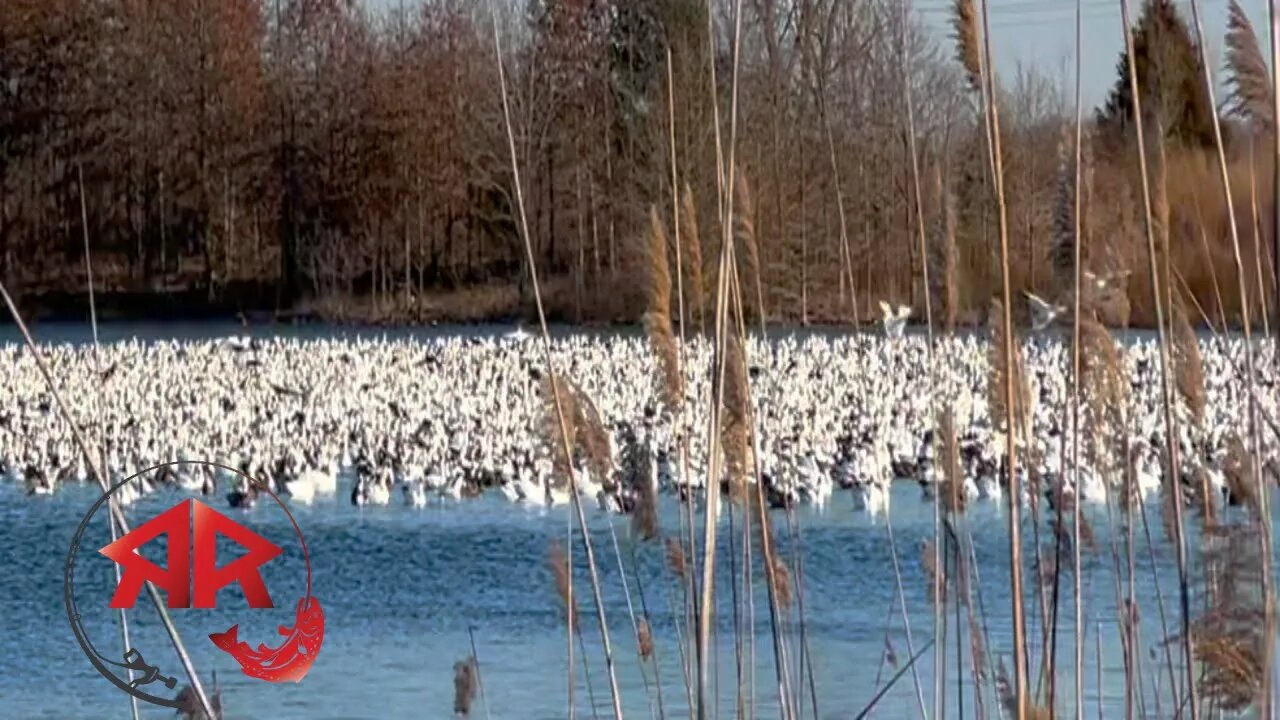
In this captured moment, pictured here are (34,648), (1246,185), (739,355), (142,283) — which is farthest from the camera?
(142,283)

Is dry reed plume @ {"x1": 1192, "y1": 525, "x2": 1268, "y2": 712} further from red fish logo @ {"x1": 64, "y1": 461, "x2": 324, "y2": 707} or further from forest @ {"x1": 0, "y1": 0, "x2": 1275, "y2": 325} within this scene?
forest @ {"x1": 0, "y1": 0, "x2": 1275, "y2": 325}

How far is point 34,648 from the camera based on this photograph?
21.9 ft

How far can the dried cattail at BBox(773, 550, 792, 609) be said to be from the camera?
8.85ft

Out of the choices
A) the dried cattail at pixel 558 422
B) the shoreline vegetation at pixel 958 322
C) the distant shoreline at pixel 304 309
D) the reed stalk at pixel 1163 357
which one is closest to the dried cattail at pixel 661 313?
the shoreline vegetation at pixel 958 322

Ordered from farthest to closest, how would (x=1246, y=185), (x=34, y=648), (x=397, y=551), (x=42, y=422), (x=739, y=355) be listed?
(x=42, y=422) < (x=397, y=551) < (x=34, y=648) < (x=1246, y=185) < (x=739, y=355)

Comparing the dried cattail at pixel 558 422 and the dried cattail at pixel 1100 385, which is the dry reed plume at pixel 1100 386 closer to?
the dried cattail at pixel 1100 385

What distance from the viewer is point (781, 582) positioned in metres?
2.75

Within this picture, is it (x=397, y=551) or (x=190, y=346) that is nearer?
(x=397, y=551)

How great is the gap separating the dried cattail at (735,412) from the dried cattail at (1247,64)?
583mm

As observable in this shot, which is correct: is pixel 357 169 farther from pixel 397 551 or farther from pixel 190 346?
pixel 397 551

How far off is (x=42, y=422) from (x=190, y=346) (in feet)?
20.2

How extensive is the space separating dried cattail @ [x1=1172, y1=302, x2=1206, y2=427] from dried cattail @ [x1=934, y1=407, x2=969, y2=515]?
303 millimetres

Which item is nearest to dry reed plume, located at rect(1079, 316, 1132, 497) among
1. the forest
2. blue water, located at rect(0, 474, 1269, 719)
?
blue water, located at rect(0, 474, 1269, 719)

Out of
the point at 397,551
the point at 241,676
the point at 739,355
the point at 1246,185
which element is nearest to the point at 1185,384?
the point at 739,355
